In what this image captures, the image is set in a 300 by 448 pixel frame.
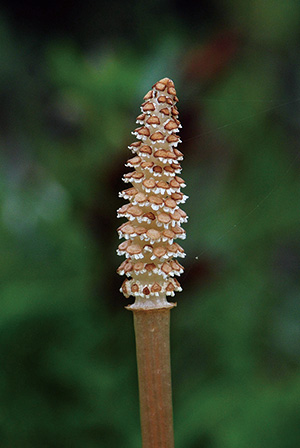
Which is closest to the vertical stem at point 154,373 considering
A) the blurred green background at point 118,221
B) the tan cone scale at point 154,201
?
the tan cone scale at point 154,201

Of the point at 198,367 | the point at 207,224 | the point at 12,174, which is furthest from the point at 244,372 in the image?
the point at 12,174

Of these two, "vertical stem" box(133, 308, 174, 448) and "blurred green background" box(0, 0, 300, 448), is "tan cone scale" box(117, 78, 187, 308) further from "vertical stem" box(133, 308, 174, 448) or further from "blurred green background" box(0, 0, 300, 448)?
"blurred green background" box(0, 0, 300, 448)

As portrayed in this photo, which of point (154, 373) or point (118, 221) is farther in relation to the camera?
point (118, 221)

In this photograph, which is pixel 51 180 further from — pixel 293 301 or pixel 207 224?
pixel 293 301

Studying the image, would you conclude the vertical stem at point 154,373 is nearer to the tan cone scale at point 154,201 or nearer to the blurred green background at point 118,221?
the tan cone scale at point 154,201

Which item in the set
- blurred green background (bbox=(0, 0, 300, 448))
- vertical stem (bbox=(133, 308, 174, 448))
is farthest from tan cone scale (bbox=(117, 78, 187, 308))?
blurred green background (bbox=(0, 0, 300, 448))
